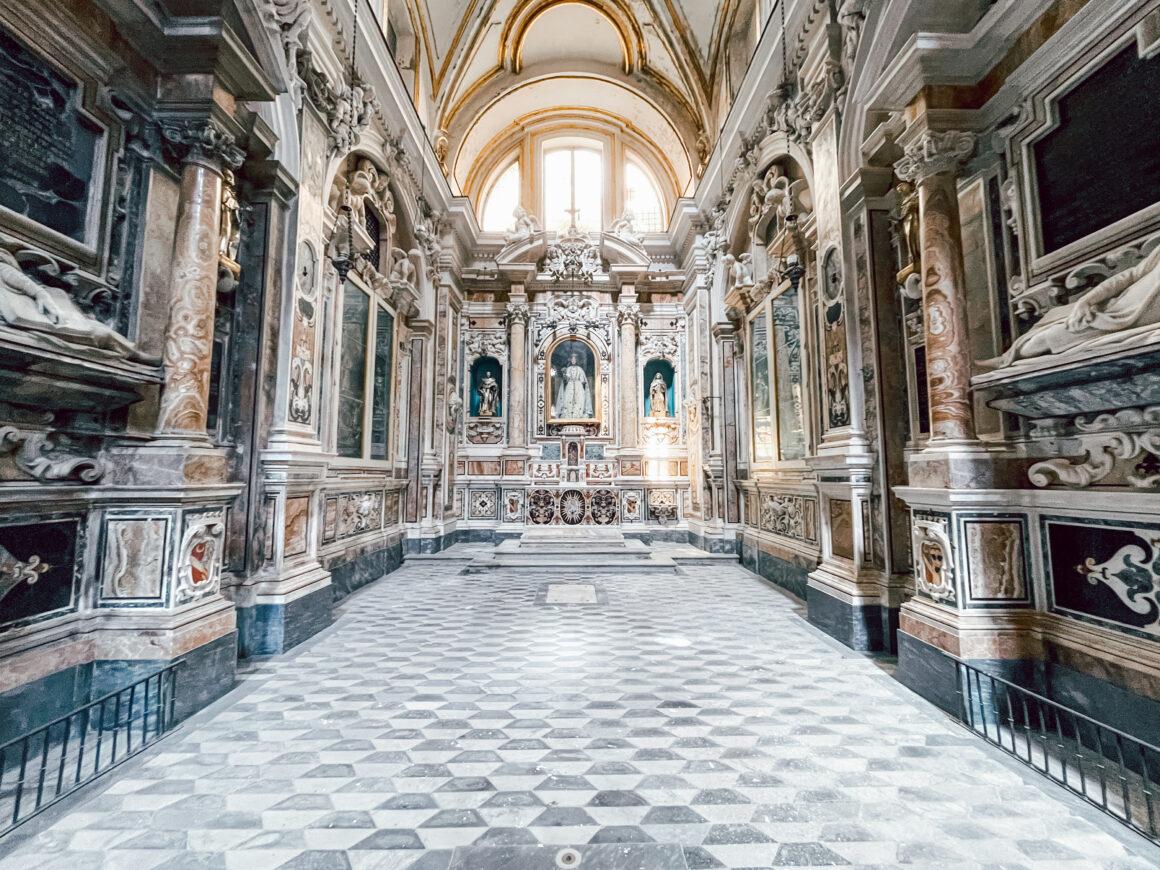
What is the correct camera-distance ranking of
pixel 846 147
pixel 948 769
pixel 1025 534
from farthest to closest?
pixel 846 147 < pixel 1025 534 < pixel 948 769

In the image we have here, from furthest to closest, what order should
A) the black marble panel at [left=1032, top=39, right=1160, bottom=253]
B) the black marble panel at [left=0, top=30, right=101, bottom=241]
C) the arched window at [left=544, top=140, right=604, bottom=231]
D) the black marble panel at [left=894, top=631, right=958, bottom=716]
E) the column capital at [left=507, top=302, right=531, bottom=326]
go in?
the arched window at [left=544, top=140, right=604, bottom=231], the column capital at [left=507, top=302, right=531, bottom=326], the black marble panel at [left=894, top=631, right=958, bottom=716], the black marble panel at [left=0, top=30, right=101, bottom=241], the black marble panel at [left=1032, top=39, right=1160, bottom=253]

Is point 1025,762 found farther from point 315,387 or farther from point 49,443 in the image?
Result: point 315,387

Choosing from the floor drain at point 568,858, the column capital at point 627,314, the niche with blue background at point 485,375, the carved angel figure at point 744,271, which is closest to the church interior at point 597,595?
the floor drain at point 568,858

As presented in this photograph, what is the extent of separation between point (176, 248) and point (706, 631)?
17.2 ft

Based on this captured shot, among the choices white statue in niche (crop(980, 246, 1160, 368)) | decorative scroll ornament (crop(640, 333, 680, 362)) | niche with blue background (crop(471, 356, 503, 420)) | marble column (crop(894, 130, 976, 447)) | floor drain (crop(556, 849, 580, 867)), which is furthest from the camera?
decorative scroll ornament (crop(640, 333, 680, 362))

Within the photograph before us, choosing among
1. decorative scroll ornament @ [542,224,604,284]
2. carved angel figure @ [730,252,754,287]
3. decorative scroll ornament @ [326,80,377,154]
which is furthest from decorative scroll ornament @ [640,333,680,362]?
decorative scroll ornament @ [326,80,377,154]

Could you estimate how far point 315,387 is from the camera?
5539 mm

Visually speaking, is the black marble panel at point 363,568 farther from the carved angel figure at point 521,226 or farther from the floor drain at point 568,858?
the carved angel figure at point 521,226

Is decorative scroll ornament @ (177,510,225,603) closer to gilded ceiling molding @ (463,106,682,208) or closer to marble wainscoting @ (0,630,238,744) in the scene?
marble wainscoting @ (0,630,238,744)

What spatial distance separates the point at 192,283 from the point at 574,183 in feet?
37.4

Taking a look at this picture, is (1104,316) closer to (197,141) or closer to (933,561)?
(933,561)

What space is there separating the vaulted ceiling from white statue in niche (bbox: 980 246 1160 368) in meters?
7.84

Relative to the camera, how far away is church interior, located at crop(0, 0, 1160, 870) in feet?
7.82

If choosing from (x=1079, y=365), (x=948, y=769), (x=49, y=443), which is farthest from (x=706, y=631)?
(x=49, y=443)
